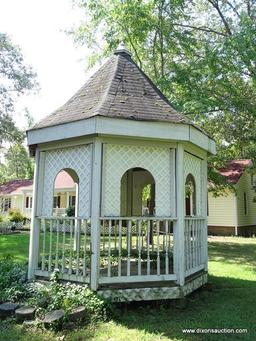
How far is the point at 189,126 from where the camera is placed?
20.0ft

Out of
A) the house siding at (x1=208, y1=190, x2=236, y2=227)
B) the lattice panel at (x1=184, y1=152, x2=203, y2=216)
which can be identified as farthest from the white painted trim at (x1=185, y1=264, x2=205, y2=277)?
the house siding at (x1=208, y1=190, x2=236, y2=227)

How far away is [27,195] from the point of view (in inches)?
1325

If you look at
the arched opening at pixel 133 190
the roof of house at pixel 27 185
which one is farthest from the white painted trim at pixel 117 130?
the roof of house at pixel 27 185

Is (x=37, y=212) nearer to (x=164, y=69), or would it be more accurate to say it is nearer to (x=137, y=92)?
(x=137, y=92)

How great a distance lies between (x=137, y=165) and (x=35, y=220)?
2.15 m

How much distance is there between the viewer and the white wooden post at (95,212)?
17.9 ft

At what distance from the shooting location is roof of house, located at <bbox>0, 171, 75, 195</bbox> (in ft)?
95.9

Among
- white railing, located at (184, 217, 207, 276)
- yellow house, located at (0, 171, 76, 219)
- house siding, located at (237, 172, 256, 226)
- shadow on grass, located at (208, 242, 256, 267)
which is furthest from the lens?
yellow house, located at (0, 171, 76, 219)

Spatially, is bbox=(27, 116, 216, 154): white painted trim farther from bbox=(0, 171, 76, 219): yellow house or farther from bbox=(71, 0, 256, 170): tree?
bbox=(0, 171, 76, 219): yellow house

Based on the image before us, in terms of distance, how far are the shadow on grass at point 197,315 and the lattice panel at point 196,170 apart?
1774 mm

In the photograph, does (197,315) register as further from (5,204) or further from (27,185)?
(5,204)

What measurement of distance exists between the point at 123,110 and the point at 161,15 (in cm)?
1026

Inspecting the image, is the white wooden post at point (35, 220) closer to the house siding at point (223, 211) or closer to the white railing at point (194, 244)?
the white railing at point (194, 244)

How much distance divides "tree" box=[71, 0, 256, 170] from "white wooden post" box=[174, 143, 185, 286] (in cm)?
649
